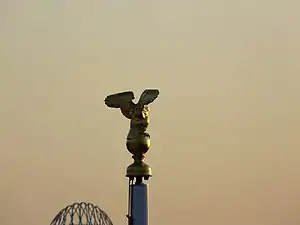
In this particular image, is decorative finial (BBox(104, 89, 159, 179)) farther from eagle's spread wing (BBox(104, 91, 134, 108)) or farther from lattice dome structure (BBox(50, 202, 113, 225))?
lattice dome structure (BBox(50, 202, 113, 225))

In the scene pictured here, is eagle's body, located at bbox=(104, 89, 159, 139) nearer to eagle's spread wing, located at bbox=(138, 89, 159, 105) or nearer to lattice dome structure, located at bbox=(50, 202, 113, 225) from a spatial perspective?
eagle's spread wing, located at bbox=(138, 89, 159, 105)

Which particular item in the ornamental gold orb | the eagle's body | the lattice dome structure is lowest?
the lattice dome structure

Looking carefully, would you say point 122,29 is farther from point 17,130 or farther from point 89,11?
point 17,130

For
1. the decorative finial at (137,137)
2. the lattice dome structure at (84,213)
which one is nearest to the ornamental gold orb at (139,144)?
the decorative finial at (137,137)

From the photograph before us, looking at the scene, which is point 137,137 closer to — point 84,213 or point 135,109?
point 135,109

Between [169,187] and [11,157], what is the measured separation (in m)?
0.60

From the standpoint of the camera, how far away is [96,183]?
2014mm

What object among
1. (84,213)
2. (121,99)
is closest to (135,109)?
(121,99)

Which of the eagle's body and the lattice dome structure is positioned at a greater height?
the eagle's body

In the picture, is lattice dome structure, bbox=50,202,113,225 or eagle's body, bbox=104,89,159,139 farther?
lattice dome structure, bbox=50,202,113,225

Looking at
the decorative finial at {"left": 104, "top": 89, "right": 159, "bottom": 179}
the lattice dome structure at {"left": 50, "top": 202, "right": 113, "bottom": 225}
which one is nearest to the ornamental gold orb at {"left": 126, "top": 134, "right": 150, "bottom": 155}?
the decorative finial at {"left": 104, "top": 89, "right": 159, "bottom": 179}

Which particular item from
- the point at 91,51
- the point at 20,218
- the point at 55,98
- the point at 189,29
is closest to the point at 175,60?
the point at 189,29

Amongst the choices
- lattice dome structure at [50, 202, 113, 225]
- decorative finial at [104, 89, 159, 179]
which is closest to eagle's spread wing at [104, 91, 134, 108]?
decorative finial at [104, 89, 159, 179]

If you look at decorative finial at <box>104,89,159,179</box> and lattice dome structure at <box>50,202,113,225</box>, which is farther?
lattice dome structure at <box>50,202,113,225</box>
